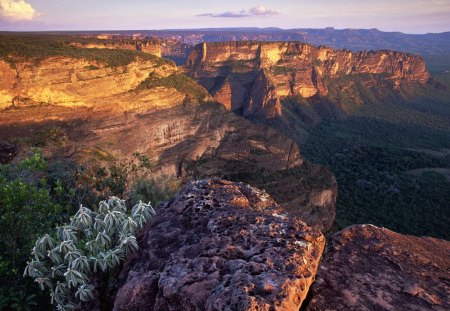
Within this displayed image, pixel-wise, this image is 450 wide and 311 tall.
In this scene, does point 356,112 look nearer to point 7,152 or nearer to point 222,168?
point 222,168

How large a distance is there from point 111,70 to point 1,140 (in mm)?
Result: 15406

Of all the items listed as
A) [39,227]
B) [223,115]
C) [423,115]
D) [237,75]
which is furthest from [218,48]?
[39,227]

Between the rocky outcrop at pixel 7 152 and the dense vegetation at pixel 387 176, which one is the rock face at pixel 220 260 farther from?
the dense vegetation at pixel 387 176

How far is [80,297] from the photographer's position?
605cm

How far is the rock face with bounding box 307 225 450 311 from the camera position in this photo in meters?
5.61

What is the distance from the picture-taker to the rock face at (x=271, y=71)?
98.3 metres

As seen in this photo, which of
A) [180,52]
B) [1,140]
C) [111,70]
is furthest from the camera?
[180,52]

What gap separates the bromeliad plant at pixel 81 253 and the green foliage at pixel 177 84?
39618 millimetres

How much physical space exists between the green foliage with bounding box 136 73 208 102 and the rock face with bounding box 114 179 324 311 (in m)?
40.7

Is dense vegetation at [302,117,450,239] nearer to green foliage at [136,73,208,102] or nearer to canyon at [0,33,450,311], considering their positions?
canyon at [0,33,450,311]

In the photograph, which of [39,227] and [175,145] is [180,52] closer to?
[175,145]

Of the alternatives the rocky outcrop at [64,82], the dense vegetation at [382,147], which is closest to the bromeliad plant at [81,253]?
the rocky outcrop at [64,82]

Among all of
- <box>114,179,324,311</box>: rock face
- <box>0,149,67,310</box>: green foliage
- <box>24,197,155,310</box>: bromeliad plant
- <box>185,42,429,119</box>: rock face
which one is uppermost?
<box>114,179,324,311</box>: rock face

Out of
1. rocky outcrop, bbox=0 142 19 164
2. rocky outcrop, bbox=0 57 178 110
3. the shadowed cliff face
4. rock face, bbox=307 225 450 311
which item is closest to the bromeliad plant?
rock face, bbox=307 225 450 311
